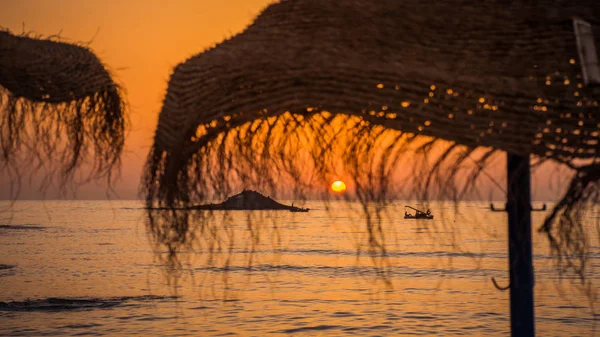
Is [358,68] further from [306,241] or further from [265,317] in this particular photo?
[306,241]

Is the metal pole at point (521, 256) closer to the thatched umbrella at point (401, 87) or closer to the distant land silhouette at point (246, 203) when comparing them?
the thatched umbrella at point (401, 87)

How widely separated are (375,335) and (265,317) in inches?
105

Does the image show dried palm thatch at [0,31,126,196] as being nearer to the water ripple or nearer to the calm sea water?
the calm sea water

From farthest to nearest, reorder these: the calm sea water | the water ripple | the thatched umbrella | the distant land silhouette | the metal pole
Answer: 1. the water ripple
2. the calm sea water
3. the metal pole
4. the distant land silhouette
5. the thatched umbrella

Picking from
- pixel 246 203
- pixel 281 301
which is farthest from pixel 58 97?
pixel 281 301

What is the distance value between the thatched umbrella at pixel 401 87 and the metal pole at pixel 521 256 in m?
0.11

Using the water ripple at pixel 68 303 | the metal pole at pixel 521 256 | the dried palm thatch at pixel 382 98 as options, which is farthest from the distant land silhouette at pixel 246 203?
the water ripple at pixel 68 303

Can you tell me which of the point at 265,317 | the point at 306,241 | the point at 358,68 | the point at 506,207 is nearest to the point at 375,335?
the point at 265,317

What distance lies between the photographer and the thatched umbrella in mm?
1437

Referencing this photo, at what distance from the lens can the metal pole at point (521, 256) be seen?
198cm

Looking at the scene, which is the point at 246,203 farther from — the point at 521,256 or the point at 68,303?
the point at 68,303

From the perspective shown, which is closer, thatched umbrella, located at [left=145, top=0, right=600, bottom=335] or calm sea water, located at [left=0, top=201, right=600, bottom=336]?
thatched umbrella, located at [left=145, top=0, right=600, bottom=335]

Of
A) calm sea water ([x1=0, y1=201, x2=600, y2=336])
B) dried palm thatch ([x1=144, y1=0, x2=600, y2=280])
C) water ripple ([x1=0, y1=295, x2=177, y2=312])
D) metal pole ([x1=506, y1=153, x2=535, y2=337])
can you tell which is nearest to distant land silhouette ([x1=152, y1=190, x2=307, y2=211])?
dried palm thatch ([x1=144, y1=0, x2=600, y2=280])

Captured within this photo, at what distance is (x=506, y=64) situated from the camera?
153 centimetres
